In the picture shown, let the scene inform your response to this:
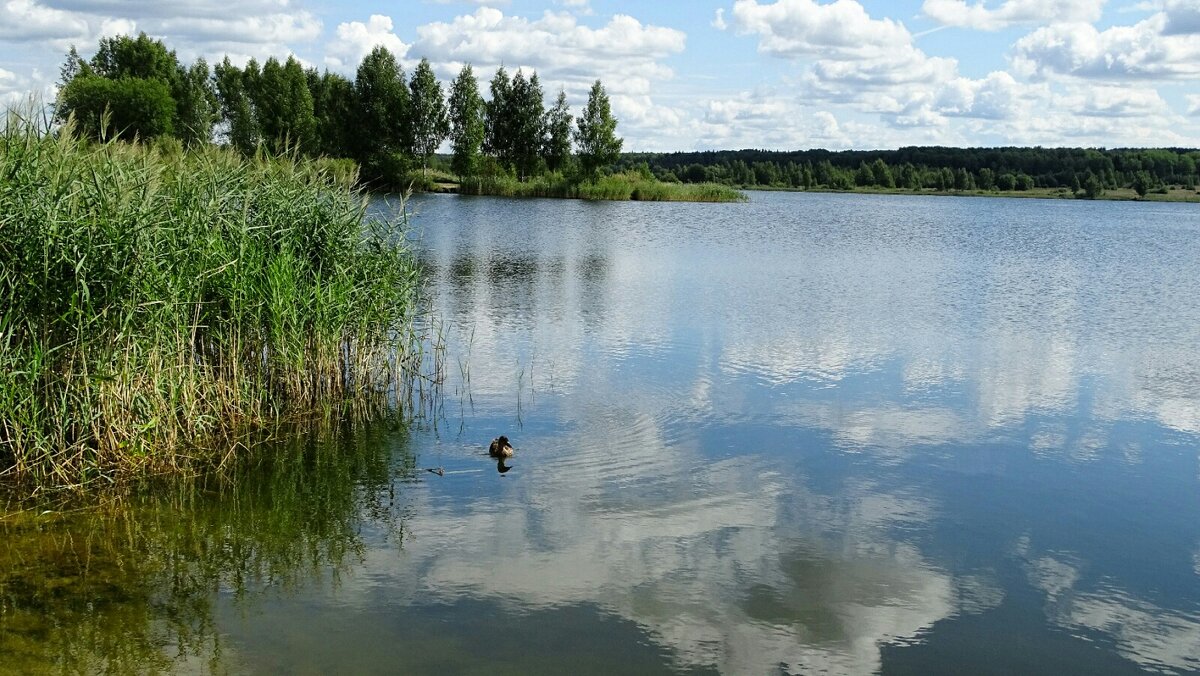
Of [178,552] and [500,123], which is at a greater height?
[500,123]

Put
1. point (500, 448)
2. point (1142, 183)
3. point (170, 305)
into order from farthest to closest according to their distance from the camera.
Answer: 1. point (1142, 183)
2. point (500, 448)
3. point (170, 305)

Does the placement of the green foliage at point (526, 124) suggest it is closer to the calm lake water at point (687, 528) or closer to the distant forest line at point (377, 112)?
the distant forest line at point (377, 112)

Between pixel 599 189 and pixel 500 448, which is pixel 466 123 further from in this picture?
pixel 500 448

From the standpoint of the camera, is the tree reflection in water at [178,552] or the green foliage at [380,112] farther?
the green foliage at [380,112]

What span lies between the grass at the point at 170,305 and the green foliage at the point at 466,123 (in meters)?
55.8

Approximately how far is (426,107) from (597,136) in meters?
12.1

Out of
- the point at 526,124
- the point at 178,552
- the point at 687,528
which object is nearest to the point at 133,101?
the point at 526,124

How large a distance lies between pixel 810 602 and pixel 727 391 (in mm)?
5537

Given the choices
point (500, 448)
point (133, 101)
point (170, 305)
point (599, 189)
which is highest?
point (133, 101)

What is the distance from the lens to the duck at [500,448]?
9086 mm

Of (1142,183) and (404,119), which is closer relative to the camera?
(404,119)

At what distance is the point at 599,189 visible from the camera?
60688 mm

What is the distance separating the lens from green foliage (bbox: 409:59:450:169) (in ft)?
222

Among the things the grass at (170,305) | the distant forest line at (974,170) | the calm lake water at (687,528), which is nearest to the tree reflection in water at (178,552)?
the calm lake water at (687,528)
